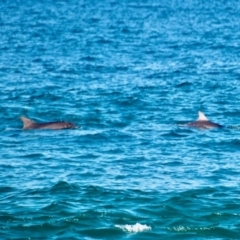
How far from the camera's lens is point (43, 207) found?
23.8 metres

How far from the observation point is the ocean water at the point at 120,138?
22875 millimetres

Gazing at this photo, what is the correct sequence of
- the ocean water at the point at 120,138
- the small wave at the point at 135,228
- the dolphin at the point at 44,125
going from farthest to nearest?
the dolphin at the point at 44,125
the ocean water at the point at 120,138
the small wave at the point at 135,228

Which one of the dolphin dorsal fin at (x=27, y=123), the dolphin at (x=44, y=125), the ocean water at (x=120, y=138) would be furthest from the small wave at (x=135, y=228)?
the dolphin dorsal fin at (x=27, y=123)

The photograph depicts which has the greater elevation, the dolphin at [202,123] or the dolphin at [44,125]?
the dolphin at [44,125]

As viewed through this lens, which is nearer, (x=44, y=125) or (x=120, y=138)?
A: (x=120, y=138)

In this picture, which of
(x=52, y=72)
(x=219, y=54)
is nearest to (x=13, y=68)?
(x=52, y=72)

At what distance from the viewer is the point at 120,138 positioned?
3164cm

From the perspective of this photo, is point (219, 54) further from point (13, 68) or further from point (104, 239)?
point (104, 239)

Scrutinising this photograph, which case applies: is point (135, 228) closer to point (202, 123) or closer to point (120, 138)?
point (120, 138)

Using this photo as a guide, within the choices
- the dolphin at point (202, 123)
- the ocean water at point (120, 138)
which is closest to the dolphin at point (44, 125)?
the ocean water at point (120, 138)

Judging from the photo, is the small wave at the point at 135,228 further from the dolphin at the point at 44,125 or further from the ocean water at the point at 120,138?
the dolphin at the point at 44,125

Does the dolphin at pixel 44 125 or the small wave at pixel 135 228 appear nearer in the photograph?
the small wave at pixel 135 228

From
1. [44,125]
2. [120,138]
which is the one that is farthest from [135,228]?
[44,125]

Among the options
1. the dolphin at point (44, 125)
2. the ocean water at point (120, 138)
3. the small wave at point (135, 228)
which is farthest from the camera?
the dolphin at point (44, 125)
